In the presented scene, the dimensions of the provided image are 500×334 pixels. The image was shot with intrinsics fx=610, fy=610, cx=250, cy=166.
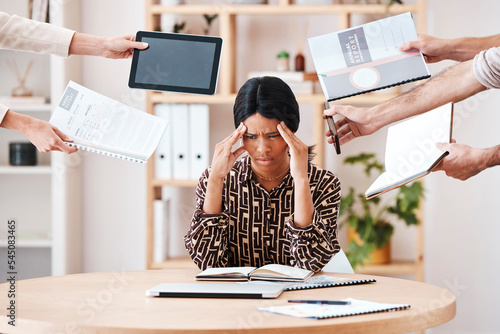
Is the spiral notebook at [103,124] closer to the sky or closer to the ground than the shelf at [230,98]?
closer to the ground

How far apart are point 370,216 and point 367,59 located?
4.38 feet

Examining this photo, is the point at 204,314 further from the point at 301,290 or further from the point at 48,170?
the point at 48,170

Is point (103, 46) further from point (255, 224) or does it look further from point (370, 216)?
point (370, 216)

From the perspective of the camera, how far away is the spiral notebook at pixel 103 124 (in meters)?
1.74

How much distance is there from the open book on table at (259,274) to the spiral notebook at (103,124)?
15.4 inches

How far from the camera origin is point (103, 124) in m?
1.77

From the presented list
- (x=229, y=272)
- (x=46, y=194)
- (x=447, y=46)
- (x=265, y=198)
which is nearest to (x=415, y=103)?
(x=447, y=46)

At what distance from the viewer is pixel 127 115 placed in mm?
1790

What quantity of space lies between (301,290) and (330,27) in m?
2.09

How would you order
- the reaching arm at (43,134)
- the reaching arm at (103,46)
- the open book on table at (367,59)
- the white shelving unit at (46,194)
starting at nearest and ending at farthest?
1. the reaching arm at (43,134)
2. the open book on table at (367,59)
3. the reaching arm at (103,46)
4. the white shelving unit at (46,194)

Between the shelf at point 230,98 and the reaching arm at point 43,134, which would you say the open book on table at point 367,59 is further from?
the shelf at point 230,98

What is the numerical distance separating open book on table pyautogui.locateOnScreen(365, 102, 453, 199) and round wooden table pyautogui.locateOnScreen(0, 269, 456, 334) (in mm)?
274

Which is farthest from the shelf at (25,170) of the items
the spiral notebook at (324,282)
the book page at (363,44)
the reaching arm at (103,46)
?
the spiral notebook at (324,282)

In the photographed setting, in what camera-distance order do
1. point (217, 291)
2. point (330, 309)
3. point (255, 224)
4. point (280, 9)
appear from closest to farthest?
1. point (330, 309)
2. point (217, 291)
3. point (255, 224)
4. point (280, 9)
